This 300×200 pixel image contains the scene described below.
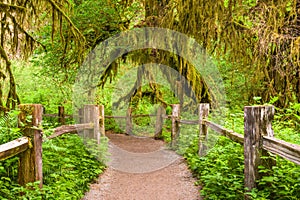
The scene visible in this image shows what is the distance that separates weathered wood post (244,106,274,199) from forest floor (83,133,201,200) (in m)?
1.51

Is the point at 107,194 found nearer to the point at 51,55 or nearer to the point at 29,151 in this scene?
the point at 29,151

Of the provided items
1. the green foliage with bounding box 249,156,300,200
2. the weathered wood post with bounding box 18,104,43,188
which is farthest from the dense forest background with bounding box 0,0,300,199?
the weathered wood post with bounding box 18,104,43,188

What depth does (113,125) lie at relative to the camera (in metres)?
15.7

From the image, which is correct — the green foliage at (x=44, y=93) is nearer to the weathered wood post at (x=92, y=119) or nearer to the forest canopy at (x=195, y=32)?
the forest canopy at (x=195, y=32)

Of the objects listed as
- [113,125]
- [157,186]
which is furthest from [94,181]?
[113,125]

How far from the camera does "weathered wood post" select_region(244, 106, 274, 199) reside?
344 centimetres

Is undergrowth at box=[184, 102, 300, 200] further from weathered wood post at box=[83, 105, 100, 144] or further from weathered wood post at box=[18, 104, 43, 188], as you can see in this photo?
weathered wood post at box=[83, 105, 100, 144]

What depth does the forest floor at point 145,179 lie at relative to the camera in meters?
5.13

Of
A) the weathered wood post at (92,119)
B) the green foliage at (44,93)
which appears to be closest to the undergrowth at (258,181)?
the weathered wood post at (92,119)

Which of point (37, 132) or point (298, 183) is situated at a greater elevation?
point (37, 132)

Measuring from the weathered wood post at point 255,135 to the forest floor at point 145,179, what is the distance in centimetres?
151

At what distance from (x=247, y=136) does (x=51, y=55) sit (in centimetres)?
801

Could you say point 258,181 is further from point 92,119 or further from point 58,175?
point 92,119

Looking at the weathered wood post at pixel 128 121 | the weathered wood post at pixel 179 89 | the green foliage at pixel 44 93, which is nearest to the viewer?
the weathered wood post at pixel 179 89
